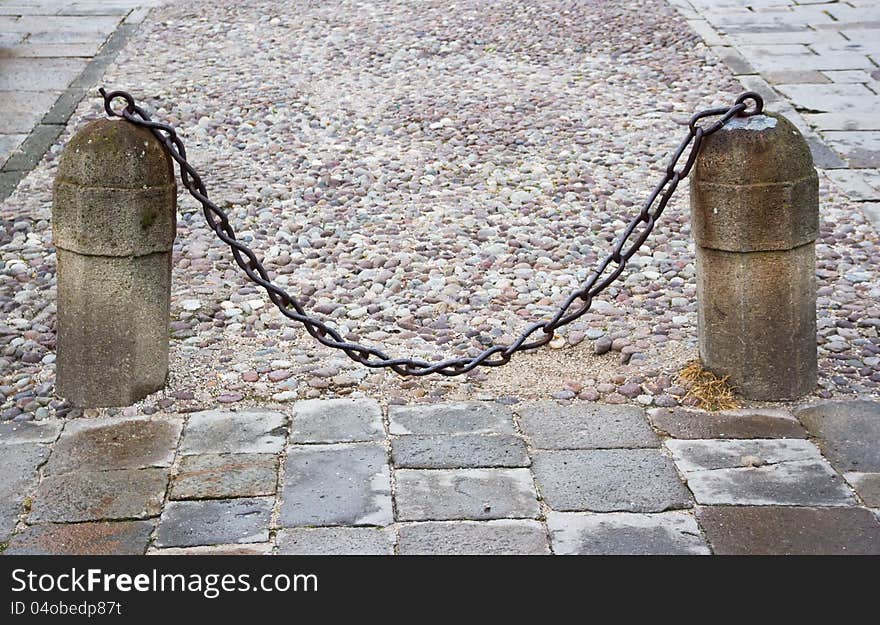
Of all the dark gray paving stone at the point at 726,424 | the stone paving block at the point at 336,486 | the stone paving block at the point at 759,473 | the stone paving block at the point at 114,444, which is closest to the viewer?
the stone paving block at the point at 336,486

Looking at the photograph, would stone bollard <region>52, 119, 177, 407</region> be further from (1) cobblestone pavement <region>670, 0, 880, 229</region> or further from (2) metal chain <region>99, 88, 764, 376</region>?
(1) cobblestone pavement <region>670, 0, 880, 229</region>

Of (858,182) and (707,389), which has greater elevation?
(707,389)

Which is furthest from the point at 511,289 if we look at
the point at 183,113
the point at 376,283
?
A: the point at 183,113

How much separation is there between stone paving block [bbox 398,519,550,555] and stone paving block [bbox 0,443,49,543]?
1.15 m

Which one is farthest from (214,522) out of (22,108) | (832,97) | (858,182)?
(832,97)

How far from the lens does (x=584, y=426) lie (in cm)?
411

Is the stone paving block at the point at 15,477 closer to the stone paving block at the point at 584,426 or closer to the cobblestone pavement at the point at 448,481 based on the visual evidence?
the cobblestone pavement at the point at 448,481

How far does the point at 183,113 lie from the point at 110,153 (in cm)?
454

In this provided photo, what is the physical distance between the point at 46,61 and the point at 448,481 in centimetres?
725

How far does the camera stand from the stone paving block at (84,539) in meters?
3.34

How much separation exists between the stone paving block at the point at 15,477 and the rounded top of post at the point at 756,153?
2378 mm

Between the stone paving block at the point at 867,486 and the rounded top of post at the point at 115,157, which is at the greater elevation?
the rounded top of post at the point at 115,157

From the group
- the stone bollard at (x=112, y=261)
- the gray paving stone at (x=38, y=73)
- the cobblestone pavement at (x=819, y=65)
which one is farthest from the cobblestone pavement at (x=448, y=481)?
the gray paving stone at (x=38, y=73)

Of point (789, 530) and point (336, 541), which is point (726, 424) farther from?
point (336, 541)
